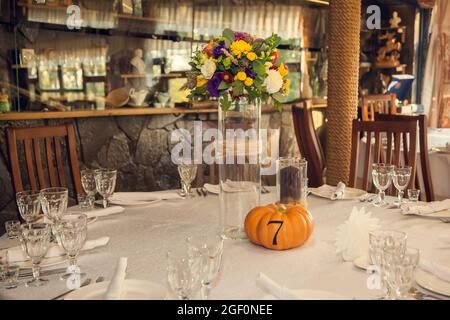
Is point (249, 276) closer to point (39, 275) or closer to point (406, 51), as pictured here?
point (39, 275)

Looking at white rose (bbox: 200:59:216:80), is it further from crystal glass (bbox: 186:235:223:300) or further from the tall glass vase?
crystal glass (bbox: 186:235:223:300)

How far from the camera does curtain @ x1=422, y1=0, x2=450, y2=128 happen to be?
6.33 m

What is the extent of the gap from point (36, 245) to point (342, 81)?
9.23 ft

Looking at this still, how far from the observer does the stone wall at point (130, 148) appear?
12.1 feet

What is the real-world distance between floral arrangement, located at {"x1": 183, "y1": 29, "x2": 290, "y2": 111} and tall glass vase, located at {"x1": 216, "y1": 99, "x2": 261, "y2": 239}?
0.13ft

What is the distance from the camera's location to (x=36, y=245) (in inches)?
42.8

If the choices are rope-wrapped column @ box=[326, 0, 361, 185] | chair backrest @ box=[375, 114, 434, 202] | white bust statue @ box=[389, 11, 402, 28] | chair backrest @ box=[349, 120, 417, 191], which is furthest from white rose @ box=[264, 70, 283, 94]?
white bust statue @ box=[389, 11, 402, 28]

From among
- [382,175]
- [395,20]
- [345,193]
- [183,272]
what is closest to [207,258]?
[183,272]

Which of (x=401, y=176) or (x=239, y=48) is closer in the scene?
(x=239, y=48)

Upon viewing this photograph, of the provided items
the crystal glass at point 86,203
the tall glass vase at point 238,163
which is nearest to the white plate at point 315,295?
the tall glass vase at point 238,163

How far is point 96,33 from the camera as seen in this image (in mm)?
3801

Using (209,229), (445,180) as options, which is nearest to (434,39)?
(445,180)

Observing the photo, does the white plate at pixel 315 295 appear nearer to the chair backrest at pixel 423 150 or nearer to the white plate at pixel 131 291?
the white plate at pixel 131 291

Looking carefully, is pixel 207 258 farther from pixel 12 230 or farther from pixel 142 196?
pixel 142 196
